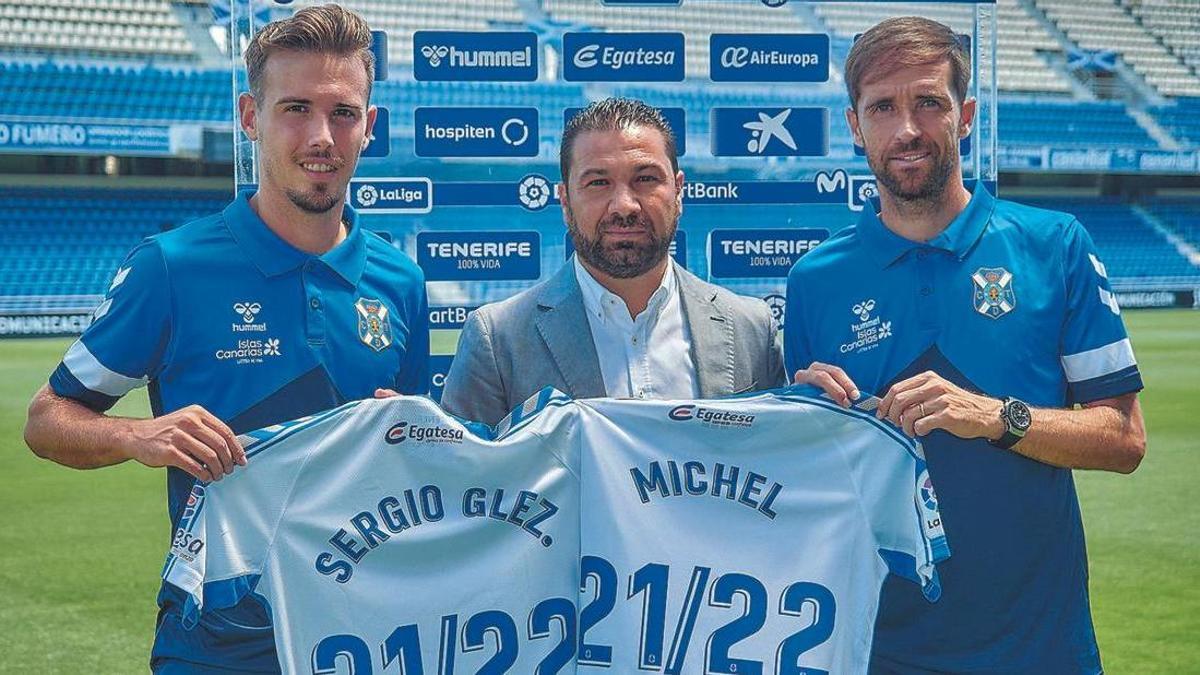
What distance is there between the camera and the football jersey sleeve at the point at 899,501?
2439mm

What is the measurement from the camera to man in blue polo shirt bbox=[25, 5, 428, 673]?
2502 millimetres

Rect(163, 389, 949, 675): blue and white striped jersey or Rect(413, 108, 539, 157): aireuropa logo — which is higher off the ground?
Rect(413, 108, 539, 157): aireuropa logo

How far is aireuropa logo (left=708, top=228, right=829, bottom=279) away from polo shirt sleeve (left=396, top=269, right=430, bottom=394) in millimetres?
2587

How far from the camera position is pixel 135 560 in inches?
248

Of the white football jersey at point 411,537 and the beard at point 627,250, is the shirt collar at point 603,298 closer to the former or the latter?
the beard at point 627,250

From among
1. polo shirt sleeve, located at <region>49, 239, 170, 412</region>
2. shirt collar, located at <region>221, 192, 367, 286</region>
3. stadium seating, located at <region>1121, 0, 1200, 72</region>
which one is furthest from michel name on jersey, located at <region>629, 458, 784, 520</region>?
stadium seating, located at <region>1121, 0, 1200, 72</region>

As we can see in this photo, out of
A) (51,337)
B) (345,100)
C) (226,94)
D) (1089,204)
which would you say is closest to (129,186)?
(226,94)

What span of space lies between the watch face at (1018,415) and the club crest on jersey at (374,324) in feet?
4.14

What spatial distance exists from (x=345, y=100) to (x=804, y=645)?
1.46 m

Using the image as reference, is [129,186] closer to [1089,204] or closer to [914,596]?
[1089,204]

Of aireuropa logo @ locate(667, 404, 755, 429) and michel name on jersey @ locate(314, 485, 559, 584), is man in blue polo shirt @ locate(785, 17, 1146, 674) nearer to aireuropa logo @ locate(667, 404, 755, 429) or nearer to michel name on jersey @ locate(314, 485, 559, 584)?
aireuropa logo @ locate(667, 404, 755, 429)

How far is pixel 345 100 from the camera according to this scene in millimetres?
2641

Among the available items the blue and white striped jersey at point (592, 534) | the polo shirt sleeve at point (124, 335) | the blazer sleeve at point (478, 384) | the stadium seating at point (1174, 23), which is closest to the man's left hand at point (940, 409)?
the blue and white striped jersey at point (592, 534)

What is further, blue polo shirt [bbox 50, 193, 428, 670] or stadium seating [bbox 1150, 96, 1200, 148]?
stadium seating [bbox 1150, 96, 1200, 148]
